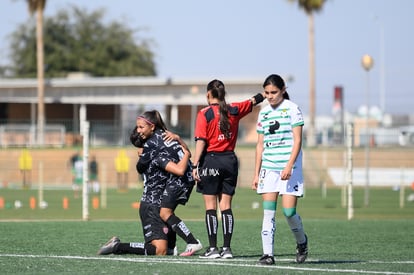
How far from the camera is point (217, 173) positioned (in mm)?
12117

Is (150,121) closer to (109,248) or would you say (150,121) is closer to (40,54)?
(109,248)

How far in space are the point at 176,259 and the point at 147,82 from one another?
47.1m

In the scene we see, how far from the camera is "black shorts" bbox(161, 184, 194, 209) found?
12445mm

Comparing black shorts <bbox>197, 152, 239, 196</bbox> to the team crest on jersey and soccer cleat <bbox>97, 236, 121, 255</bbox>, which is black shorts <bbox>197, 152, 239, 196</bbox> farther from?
the team crest on jersey

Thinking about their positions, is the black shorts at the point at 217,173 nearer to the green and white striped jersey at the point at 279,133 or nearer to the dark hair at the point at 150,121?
the dark hair at the point at 150,121

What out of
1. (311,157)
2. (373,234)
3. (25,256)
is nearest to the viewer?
(25,256)

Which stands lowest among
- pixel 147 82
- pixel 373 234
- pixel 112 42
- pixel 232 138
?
pixel 373 234

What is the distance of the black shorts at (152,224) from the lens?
12.5 meters

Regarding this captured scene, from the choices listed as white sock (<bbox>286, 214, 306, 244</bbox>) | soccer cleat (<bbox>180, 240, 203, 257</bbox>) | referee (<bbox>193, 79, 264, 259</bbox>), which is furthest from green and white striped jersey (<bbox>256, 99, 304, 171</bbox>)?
soccer cleat (<bbox>180, 240, 203, 257</bbox>)

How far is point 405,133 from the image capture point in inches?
1592

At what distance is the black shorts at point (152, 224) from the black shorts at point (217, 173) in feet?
2.24

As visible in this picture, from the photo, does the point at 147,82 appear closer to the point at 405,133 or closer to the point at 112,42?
the point at 405,133

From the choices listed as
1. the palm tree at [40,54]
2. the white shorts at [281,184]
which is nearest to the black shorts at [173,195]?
the white shorts at [281,184]

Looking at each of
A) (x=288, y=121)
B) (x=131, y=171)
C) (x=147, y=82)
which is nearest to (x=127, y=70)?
(x=147, y=82)
